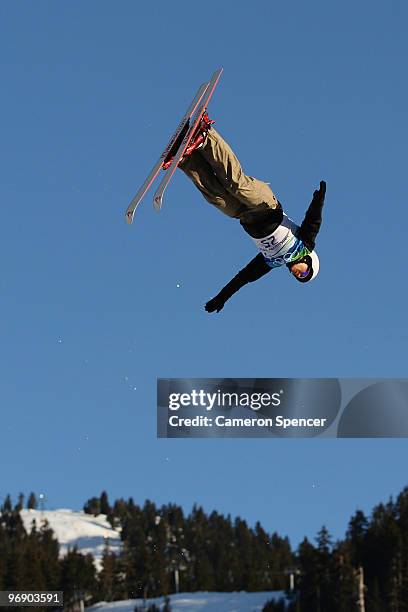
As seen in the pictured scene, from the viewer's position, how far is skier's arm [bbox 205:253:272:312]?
48.1ft

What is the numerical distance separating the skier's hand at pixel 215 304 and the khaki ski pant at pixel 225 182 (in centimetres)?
164

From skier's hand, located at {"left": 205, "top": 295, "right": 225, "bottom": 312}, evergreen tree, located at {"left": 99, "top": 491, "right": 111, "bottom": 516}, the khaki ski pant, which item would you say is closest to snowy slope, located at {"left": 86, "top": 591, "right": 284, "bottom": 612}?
evergreen tree, located at {"left": 99, "top": 491, "right": 111, "bottom": 516}

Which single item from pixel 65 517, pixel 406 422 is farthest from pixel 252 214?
pixel 65 517

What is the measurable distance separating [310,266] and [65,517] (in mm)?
106423

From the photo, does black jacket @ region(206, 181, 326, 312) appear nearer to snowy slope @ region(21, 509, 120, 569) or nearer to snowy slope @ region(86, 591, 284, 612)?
snowy slope @ region(86, 591, 284, 612)

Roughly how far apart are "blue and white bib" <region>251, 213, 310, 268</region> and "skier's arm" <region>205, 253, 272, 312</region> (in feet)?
0.79

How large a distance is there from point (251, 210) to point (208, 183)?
2.46 ft

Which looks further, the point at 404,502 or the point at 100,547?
the point at 100,547

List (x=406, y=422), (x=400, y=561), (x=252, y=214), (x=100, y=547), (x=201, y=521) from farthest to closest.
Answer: (x=100, y=547) → (x=201, y=521) → (x=400, y=561) → (x=406, y=422) → (x=252, y=214)

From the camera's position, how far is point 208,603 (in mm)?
70625

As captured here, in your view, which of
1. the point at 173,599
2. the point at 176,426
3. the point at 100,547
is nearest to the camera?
the point at 176,426

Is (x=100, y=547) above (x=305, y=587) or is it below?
above

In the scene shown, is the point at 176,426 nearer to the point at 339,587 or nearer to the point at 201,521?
the point at 339,587

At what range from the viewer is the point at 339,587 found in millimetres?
50156
